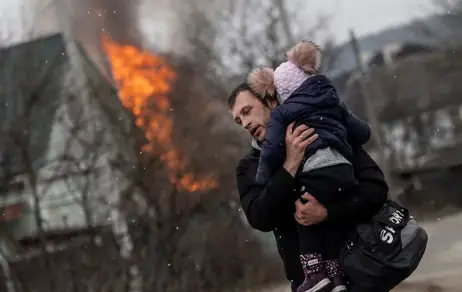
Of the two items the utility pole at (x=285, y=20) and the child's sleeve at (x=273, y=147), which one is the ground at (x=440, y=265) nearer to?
the utility pole at (x=285, y=20)

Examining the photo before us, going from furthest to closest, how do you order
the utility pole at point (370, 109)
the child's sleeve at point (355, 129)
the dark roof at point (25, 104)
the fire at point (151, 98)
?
the utility pole at point (370, 109), the fire at point (151, 98), the dark roof at point (25, 104), the child's sleeve at point (355, 129)

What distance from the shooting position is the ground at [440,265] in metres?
7.45

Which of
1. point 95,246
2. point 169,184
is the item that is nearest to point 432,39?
point 169,184

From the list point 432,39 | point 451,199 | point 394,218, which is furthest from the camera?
point 432,39

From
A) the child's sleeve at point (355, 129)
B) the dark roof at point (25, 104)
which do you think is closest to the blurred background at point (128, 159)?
the dark roof at point (25, 104)

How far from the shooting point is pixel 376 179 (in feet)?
7.66

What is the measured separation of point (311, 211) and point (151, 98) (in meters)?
9.84

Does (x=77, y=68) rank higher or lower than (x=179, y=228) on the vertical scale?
higher

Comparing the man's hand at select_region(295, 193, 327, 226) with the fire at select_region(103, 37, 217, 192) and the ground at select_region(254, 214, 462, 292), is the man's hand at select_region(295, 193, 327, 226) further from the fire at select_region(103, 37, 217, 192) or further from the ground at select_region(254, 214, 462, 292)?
the fire at select_region(103, 37, 217, 192)

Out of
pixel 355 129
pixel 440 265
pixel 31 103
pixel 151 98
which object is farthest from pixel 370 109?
pixel 355 129

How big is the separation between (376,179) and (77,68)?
10.5m

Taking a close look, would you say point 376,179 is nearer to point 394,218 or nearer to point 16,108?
point 394,218

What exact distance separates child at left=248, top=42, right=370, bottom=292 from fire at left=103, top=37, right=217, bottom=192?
29.1ft

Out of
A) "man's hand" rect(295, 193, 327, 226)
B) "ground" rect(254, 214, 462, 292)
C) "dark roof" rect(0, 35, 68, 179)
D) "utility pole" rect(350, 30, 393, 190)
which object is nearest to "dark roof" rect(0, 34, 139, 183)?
"dark roof" rect(0, 35, 68, 179)
